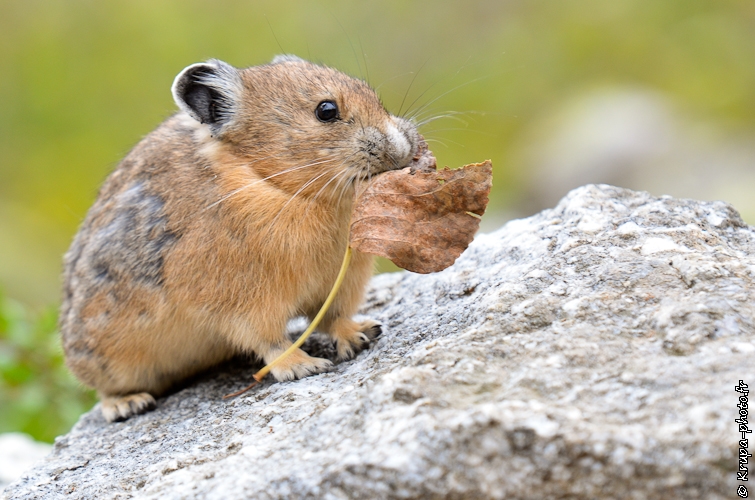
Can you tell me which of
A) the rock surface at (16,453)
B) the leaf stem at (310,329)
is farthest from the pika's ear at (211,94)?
the rock surface at (16,453)

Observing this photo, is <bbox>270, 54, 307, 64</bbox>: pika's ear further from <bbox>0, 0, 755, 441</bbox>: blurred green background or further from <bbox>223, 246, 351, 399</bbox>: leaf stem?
<bbox>0, 0, 755, 441</bbox>: blurred green background

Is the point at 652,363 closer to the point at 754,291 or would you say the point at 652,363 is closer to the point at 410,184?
the point at 754,291

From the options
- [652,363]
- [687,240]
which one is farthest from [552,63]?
[652,363]

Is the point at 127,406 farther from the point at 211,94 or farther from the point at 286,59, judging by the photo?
the point at 286,59

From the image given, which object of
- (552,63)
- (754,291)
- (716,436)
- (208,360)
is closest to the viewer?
(716,436)

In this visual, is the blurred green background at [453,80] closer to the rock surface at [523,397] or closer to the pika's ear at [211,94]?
the pika's ear at [211,94]

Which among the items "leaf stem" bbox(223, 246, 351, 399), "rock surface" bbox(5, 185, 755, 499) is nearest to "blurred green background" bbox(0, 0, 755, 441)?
"rock surface" bbox(5, 185, 755, 499)

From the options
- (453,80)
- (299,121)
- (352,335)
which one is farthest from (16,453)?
(453,80)
